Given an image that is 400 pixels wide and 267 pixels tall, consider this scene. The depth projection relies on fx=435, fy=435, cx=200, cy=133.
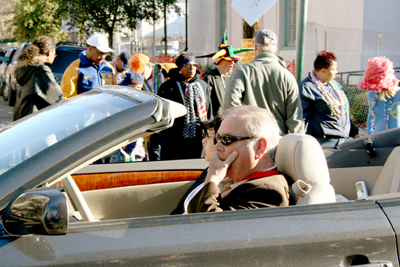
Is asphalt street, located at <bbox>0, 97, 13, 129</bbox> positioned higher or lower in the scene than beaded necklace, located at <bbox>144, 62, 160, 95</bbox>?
lower

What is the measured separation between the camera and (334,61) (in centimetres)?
456

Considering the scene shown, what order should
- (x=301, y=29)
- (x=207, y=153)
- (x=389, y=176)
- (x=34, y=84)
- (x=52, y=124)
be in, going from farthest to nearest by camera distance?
1. (x=301, y=29)
2. (x=34, y=84)
3. (x=207, y=153)
4. (x=389, y=176)
5. (x=52, y=124)

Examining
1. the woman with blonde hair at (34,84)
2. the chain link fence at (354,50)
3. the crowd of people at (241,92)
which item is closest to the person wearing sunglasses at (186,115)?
the crowd of people at (241,92)

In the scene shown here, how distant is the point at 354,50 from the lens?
10375 millimetres

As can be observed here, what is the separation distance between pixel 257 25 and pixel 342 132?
3.93m

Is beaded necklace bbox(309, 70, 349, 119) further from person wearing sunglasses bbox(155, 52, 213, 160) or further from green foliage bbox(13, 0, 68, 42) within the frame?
green foliage bbox(13, 0, 68, 42)

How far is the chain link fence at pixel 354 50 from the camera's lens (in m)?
9.12

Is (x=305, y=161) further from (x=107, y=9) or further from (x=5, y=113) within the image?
(x=107, y=9)

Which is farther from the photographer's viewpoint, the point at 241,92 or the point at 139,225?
the point at 241,92

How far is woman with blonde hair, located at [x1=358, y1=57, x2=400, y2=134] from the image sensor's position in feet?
14.5

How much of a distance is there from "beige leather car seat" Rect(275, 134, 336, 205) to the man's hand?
0.30 metres

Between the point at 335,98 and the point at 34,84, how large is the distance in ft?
10.5

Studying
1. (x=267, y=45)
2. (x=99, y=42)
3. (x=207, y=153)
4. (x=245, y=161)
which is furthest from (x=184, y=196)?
(x=99, y=42)

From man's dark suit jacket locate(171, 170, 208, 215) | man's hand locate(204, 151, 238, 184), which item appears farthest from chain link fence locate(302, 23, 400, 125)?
man's hand locate(204, 151, 238, 184)
